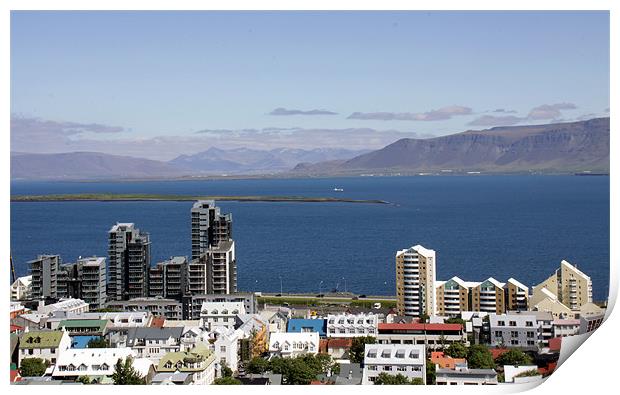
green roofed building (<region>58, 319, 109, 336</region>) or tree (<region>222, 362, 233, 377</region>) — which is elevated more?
green roofed building (<region>58, 319, 109, 336</region>)

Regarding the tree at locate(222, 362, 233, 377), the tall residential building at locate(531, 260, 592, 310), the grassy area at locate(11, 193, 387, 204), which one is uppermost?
the grassy area at locate(11, 193, 387, 204)

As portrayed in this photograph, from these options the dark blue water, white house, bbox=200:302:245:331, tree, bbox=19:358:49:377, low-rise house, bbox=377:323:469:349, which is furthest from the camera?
the dark blue water

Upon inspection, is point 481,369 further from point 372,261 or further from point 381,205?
point 381,205

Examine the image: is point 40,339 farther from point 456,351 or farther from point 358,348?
point 456,351

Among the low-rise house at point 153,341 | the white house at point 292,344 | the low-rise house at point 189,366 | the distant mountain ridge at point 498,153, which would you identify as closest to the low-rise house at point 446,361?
the white house at point 292,344

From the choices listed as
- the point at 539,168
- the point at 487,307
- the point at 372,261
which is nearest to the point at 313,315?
→ the point at 487,307

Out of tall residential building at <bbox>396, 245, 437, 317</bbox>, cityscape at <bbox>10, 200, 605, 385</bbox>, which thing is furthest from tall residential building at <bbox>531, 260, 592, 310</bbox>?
tall residential building at <bbox>396, 245, 437, 317</bbox>

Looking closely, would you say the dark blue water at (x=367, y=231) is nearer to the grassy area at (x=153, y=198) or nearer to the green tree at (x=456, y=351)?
the grassy area at (x=153, y=198)

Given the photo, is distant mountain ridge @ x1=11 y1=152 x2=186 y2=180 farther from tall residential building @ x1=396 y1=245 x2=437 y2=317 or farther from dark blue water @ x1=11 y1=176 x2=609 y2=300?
tall residential building @ x1=396 y1=245 x2=437 y2=317
